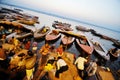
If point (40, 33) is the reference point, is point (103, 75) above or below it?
above

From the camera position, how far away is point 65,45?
17172 millimetres

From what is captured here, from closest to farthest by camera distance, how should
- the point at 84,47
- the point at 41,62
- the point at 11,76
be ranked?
the point at 11,76 → the point at 41,62 → the point at 84,47

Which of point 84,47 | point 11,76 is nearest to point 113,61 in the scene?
point 84,47

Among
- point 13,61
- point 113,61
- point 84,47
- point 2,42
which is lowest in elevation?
point 113,61

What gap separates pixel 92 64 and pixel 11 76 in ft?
16.1

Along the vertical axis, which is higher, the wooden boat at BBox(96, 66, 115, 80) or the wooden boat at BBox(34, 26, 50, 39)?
the wooden boat at BBox(96, 66, 115, 80)

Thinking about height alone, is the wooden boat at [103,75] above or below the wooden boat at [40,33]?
above

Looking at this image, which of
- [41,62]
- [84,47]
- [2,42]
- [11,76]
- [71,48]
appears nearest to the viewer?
[11,76]

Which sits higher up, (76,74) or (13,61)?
(13,61)

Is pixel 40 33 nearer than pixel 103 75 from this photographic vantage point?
No

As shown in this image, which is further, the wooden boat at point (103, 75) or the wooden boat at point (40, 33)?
the wooden boat at point (40, 33)

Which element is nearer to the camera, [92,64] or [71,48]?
[92,64]

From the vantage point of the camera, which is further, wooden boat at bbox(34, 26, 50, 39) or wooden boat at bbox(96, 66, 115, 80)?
wooden boat at bbox(34, 26, 50, 39)

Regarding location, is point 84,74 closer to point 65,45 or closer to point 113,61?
point 65,45
